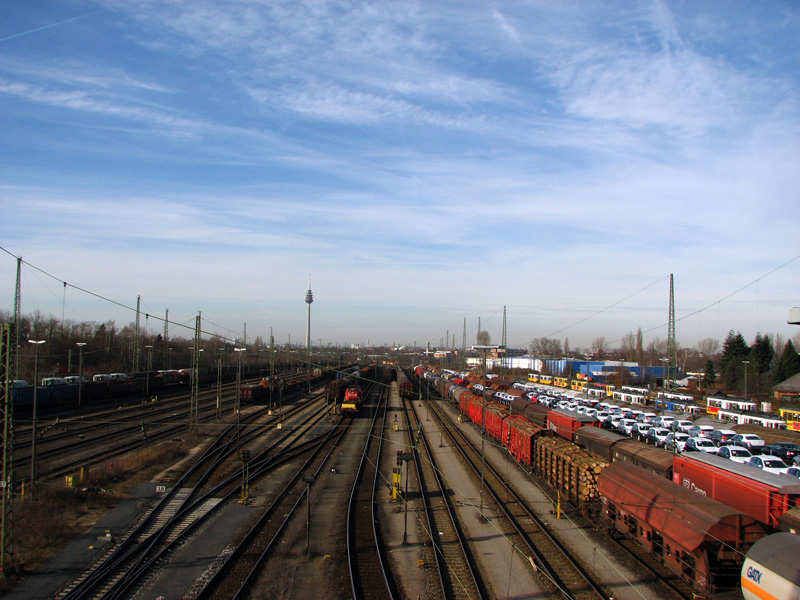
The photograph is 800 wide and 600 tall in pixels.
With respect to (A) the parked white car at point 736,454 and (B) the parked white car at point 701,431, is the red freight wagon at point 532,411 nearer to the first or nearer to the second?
(A) the parked white car at point 736,454

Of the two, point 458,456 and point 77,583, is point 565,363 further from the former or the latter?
point 77,583

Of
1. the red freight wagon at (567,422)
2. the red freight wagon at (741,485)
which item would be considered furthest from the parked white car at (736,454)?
the red freight wagon at (741,485)

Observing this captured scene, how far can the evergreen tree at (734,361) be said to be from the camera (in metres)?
85.8

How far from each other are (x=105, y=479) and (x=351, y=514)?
1317cm

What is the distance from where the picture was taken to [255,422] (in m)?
43.9

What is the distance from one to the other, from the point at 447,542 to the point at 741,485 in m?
9.75

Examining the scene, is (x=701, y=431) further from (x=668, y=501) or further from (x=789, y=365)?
(x=789, y=365)

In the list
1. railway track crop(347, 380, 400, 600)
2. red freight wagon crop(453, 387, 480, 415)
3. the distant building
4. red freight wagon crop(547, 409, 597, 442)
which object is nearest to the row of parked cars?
red freight wagon crop(547, 409, 597, 442)

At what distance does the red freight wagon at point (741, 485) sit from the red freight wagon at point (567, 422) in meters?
10.7

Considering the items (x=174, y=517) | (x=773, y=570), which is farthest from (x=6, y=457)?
(x=773, y=570)

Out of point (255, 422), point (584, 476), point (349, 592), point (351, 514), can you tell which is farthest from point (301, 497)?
point (255, 422)

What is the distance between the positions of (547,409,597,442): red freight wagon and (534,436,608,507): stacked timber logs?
5015 millimetres

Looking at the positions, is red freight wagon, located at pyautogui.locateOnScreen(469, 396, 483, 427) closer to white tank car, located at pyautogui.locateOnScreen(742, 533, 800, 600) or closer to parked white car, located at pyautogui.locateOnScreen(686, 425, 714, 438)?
parked white car, located at pyautogui.locateOnScreen(686, 425, 714, 438)

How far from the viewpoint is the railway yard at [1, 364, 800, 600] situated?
43.8ft
